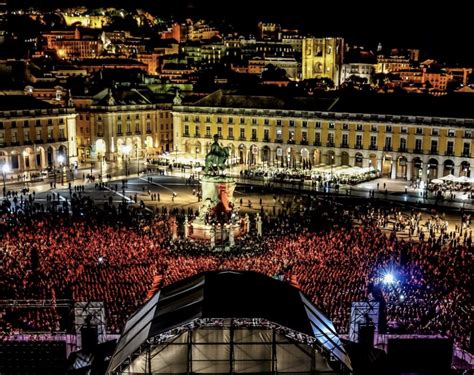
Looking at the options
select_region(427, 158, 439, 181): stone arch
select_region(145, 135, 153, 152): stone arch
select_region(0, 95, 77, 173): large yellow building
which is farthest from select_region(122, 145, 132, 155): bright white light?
select_region(427, 158, 439, 181): stone arch

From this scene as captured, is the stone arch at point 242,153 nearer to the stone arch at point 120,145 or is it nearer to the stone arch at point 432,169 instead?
the stone arch at point 120,145

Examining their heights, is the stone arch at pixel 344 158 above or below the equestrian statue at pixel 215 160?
below

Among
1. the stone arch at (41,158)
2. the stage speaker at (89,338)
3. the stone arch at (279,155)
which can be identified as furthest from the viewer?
the stone arch at (279,155)

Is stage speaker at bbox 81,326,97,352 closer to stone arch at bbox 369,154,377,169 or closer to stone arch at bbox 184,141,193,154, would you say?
stone arch at bbox 369,154,377,169

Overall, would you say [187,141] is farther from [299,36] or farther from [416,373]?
[299,36]

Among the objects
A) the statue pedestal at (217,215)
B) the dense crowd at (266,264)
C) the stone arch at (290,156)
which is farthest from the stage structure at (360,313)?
the stone arch at (290,156)

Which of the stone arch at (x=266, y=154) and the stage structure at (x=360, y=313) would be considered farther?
the stone arch at (x=266, y=154)

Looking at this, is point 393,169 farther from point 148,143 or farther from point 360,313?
point 360,313

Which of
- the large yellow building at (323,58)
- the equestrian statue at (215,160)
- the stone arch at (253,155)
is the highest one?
the large yellow building at (323,58)

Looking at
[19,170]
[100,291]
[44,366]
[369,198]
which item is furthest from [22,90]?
[44,366]
